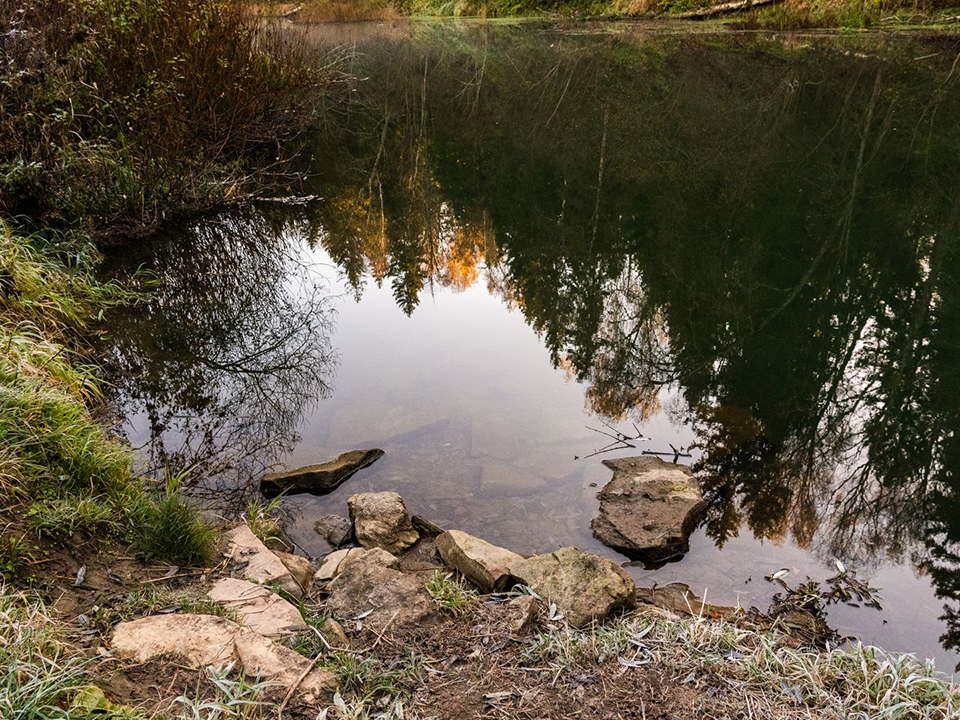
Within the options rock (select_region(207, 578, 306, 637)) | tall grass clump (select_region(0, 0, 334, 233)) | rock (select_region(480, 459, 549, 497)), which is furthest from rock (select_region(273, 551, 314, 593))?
tall grass clump (select_region(0, 0, 334, 233))

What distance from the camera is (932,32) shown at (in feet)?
70.8

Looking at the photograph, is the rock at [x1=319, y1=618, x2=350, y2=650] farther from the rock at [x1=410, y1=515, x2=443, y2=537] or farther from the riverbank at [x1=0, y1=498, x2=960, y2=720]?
the rock at [x1=410, y1=515, x2=443, y2=537]

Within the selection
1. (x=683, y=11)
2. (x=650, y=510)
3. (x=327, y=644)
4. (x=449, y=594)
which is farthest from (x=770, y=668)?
(x=683, y=11)

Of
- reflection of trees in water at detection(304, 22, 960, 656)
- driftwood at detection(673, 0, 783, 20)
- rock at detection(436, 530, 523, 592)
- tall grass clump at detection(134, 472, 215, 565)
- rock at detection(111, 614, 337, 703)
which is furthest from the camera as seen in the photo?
driftwood at detection(673, 0, 783, 20)

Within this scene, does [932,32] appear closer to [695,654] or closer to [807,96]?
[807,96]

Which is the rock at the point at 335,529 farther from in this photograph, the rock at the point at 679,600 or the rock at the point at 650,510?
the rock at the point at 679,600

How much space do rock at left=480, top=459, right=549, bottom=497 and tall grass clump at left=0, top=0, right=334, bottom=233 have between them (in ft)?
17.1

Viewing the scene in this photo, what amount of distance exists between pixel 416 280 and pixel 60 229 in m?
3.73

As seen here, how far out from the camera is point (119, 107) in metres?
7.62

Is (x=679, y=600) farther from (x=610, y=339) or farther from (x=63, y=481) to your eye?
(x=610, y=339)

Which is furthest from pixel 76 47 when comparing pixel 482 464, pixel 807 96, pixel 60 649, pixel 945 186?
pixel 807 96

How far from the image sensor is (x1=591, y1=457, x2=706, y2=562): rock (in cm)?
402

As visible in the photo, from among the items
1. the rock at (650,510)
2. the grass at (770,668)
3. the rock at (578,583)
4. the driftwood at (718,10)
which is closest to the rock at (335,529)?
the rock at (578,583)

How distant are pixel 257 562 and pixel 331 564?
1.45 ft
